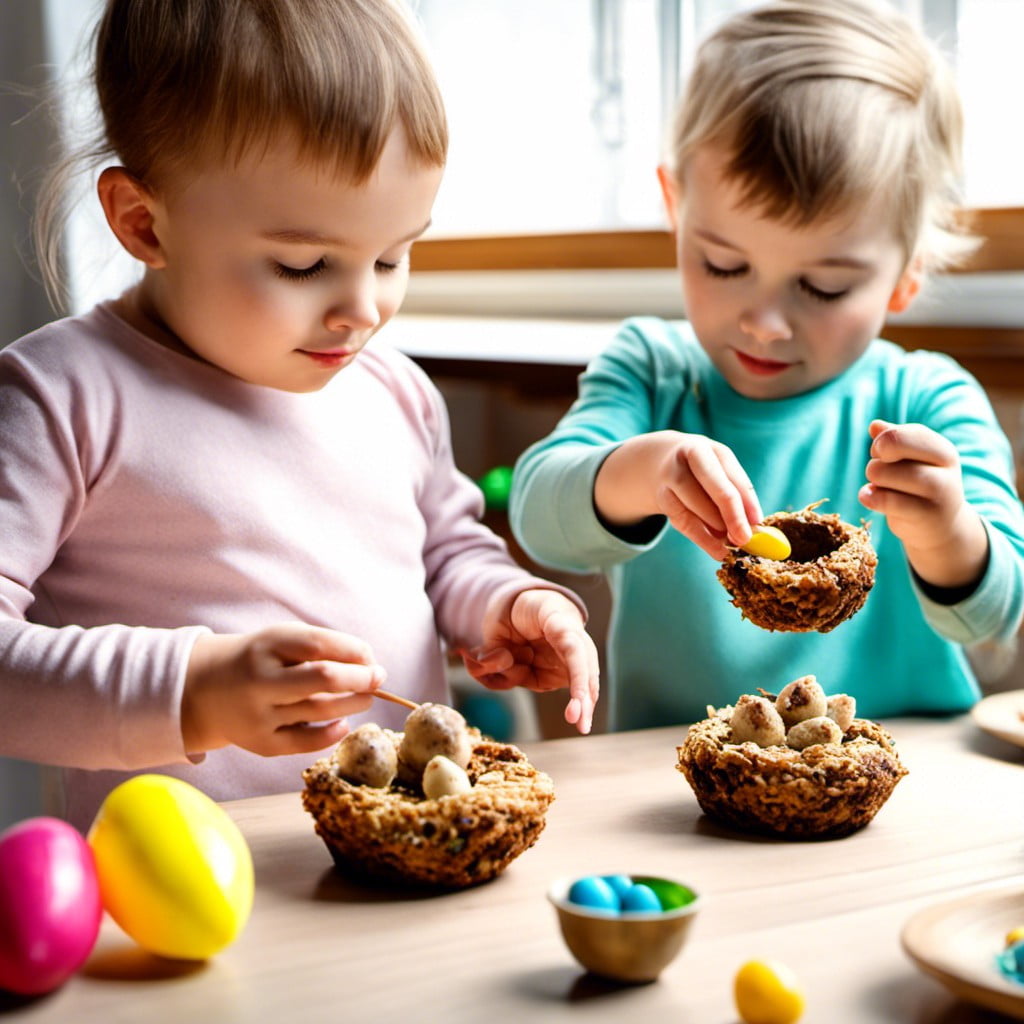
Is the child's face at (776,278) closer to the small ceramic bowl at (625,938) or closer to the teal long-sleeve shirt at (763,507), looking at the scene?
the teal long-sleeve shirt at (763,507)

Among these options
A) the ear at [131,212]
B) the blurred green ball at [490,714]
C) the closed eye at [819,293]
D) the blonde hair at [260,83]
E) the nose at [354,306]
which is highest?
the blonde hair at [260,83]

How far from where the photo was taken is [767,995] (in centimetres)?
61

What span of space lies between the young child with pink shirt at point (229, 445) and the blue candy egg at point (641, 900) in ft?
0.73

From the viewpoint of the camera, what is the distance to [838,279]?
125 centimetres

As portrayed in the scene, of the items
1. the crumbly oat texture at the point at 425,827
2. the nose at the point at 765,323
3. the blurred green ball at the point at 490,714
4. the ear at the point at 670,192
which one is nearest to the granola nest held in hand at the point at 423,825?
the crumbly oat texture at the point at 425,827

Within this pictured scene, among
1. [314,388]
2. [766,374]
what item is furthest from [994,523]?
[314,388]

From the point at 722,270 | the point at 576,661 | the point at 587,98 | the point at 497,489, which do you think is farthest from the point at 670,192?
the point at 587,98

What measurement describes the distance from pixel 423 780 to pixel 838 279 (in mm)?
686

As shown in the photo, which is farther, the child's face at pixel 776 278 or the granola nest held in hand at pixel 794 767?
the child's face at pixel 776 278

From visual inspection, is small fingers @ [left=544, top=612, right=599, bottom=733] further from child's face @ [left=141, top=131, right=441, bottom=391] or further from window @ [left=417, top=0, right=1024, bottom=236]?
window @ [left=417, top=0, right=1024, bottom=236]

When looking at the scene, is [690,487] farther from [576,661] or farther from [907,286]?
[907,286]

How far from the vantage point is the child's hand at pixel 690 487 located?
3.14 ft

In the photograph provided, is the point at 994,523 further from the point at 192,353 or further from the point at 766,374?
the point at 192,353

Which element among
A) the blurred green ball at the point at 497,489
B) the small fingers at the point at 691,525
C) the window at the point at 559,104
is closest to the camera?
the small fingers at the point at 691,525
